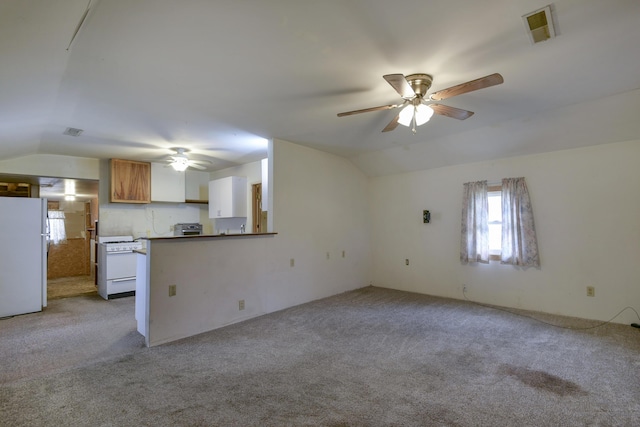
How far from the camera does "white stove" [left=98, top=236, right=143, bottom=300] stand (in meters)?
5.16

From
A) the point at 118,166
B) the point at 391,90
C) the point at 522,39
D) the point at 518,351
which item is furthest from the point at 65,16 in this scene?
the point at 118,166

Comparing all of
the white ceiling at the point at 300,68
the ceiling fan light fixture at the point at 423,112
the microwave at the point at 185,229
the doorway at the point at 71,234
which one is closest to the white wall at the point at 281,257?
the white ceiling at the point at 300,68

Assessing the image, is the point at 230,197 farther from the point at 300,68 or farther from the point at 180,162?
the point at 300,68

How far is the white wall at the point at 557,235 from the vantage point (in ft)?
12.3

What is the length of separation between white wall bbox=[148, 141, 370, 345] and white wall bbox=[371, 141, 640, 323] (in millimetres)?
1125

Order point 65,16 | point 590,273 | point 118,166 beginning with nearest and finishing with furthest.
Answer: point 65,16
point 590,273
point 118,166

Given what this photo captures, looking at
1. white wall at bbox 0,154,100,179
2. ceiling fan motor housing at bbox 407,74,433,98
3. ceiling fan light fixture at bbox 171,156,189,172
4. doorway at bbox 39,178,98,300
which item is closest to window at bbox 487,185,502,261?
ceiling fan motor housing at bbox 407,74,433,98

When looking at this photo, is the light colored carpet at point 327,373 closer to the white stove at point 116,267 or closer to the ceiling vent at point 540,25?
the white stove at point 116,267

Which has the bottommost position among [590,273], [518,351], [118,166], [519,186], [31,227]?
[518,351]

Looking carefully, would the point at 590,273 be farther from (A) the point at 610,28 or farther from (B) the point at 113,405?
(B) the point at 113,405

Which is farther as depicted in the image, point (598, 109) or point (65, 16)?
point (598, 109)

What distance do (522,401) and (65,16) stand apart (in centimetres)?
364

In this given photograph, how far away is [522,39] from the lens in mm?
2096

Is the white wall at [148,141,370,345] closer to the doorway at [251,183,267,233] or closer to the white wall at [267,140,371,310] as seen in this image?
the white wall at [267,140,371,310]
